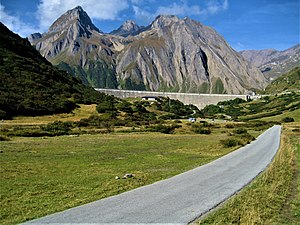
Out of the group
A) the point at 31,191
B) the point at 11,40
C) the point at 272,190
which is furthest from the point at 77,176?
the point at 11,40

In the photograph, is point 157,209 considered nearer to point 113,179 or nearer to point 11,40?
point 113,179

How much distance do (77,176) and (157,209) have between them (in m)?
8.92

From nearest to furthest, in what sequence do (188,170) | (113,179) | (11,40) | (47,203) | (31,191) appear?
(47,203) < (31,191) < (113,179) < (188,170) < (11,40)

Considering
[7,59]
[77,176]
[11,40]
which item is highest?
[11,40]

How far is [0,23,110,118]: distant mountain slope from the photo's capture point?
282 ft

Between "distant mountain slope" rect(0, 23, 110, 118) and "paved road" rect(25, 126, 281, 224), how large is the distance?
67919mm

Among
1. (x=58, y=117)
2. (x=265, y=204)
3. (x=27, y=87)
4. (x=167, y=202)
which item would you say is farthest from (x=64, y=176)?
(x=27, y=87)

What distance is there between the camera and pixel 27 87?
100m

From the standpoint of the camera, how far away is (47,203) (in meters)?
14.2

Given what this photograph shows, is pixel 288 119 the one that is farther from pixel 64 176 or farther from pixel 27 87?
pixel 64 176

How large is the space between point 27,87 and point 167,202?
94843 millimetres

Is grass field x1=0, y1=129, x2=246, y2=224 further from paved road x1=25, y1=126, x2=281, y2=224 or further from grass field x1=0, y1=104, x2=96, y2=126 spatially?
grass field x1=0, y1=104, x2=96, y2=126

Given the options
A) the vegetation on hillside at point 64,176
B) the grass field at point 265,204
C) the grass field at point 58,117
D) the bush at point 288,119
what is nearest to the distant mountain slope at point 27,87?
the grass field at point 58,117

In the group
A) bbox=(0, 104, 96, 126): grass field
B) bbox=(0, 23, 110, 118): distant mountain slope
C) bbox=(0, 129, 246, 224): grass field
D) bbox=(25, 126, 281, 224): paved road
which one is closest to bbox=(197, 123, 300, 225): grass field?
bbox=(25, 126, 281, 224): paved road
